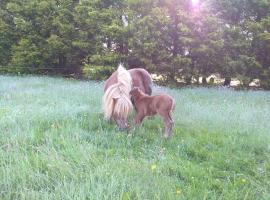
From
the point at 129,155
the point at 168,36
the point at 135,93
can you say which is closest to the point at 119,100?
the point at 135,93

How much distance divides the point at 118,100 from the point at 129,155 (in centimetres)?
120

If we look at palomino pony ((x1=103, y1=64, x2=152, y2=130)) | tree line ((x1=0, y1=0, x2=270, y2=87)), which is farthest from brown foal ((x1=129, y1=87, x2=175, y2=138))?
tree line ((x1=0, y1=0, x2=270, y2=87))

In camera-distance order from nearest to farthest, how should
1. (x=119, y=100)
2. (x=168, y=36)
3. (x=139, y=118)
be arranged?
(x=119, y=100) → (x=139, y=118) → (x=168, y=36)

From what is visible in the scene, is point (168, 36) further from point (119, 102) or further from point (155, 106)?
point (119, 102)

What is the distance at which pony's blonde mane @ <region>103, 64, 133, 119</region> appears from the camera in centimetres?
636

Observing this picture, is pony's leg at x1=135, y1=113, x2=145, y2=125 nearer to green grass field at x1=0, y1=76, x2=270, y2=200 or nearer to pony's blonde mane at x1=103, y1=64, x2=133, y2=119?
green grass field at x1=0, y1=76, x2=270, y2=200

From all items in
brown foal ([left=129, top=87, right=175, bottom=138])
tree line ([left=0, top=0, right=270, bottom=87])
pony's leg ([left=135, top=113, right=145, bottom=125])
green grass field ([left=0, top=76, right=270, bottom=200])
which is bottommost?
green grass field ([left=0, top=76, right=270, bottom=200])

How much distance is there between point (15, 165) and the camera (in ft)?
15.3

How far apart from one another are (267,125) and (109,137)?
347 cm

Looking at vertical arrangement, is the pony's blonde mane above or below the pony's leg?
above

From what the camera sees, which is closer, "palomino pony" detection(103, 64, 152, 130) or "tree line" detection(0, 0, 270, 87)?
"palomino pony" detection(103, 64, 152, 130)

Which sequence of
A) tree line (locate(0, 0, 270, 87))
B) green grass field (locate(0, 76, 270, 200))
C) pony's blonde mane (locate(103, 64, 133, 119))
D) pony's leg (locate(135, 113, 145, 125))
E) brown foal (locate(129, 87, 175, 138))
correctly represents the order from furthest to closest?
tree line (locate(0, 0, 270, 87))
pony's leg (locate(135, 113, 145, 125))
brown foal (locate(129, 87, 175, 138))
pony's blonde mane (locate(103, 64, 133, 119))
green grass field (locate(0, 76, 270, 200))

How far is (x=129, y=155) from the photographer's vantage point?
547 cm

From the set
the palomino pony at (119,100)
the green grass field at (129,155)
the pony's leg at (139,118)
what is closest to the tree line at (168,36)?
the green grass field at (129,155)
